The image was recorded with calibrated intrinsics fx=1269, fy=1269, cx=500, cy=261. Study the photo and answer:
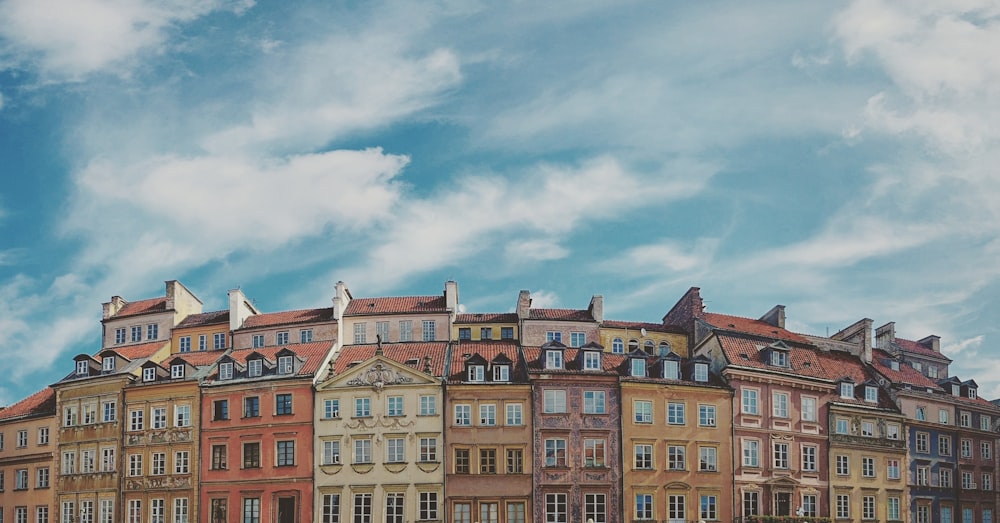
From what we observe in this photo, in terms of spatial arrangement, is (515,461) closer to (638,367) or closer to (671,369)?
(638,367)

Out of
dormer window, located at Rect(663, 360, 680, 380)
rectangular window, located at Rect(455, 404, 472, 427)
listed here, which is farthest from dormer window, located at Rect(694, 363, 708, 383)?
rectangular window, located at Rect(455, 404, 472, 427)

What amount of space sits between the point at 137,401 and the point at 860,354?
4754 centimetres

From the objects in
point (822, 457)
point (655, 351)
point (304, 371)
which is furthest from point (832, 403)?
point (304, 371)

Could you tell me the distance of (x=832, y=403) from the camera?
259ft

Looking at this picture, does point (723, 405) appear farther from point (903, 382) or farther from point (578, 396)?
point (903, 382)

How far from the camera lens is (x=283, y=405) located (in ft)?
246

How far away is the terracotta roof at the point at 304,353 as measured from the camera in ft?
249

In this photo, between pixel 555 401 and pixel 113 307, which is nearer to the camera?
pixel 555 401

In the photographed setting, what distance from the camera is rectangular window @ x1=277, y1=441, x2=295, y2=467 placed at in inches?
2908

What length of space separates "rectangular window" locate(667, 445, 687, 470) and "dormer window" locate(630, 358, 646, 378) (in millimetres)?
4578

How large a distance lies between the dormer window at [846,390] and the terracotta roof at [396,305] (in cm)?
2553

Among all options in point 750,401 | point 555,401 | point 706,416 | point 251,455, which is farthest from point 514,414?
point 251,455

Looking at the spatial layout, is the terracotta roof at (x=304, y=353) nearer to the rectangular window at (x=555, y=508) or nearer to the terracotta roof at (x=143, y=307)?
the terracotta roof at (x=143, y=307)

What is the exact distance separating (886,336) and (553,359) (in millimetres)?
29694
